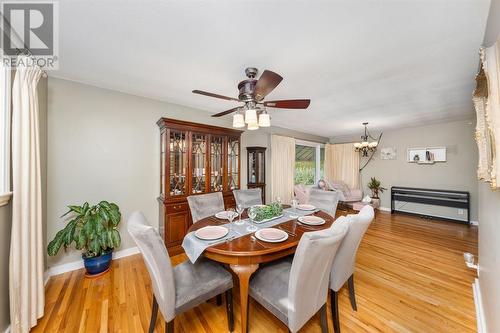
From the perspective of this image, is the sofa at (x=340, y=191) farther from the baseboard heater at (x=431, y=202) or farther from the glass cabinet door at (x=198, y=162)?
the glass cabinet door at (x=198, y=162)

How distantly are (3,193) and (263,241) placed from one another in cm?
198

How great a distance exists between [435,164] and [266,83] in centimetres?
547

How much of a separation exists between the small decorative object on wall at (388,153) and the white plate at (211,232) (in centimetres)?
561

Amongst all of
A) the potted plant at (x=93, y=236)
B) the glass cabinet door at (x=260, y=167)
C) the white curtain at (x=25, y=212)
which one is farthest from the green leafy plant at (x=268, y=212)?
the glass cabinet door at (x=260, y=167)

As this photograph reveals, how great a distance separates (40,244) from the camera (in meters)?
1.61

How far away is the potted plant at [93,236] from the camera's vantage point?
79.7 inches

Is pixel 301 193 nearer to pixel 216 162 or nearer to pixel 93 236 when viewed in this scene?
pixel 216 162

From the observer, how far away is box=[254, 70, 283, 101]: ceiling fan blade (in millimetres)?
1448

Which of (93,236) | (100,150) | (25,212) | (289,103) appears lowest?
(93,236)

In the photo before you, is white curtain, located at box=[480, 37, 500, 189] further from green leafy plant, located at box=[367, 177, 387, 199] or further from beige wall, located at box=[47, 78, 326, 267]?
green leafy plant, located at box=[367, 177, 387, 199]

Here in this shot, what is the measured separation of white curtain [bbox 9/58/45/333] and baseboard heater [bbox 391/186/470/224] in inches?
264

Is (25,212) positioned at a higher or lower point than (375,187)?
higher

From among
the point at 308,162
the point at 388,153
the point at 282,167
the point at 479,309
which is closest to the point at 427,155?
the point at 388,153

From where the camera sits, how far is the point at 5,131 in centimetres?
143
